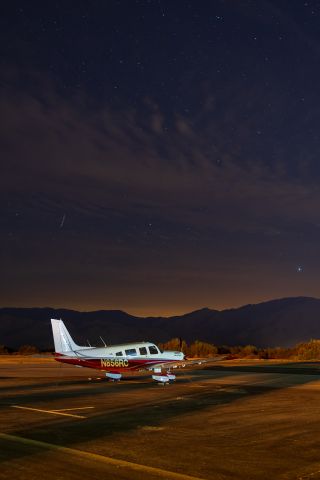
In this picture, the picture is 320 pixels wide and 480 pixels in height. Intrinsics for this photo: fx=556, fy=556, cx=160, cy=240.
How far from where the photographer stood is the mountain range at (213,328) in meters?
146

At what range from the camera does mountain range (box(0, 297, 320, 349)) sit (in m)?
146

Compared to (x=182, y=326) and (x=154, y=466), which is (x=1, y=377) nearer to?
(x=154, y=466)

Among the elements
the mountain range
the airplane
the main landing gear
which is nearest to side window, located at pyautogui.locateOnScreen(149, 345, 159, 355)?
the airplane

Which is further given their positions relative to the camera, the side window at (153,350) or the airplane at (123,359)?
the side window at (153,350)

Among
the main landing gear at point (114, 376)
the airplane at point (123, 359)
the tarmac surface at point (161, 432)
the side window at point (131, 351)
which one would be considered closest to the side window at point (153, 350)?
the airplane at point (123, 359)

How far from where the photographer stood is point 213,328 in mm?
170500

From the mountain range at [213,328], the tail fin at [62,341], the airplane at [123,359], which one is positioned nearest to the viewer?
the airplane at [123,359]

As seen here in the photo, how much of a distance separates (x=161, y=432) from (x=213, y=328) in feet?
Result: 525

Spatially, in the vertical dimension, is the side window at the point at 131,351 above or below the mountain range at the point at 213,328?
below

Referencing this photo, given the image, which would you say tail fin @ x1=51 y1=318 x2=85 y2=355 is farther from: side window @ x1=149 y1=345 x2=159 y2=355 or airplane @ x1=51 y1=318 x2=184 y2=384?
side window @ x1=149 y1=345 x2=159 y2=355

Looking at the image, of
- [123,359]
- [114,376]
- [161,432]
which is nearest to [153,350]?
[123,359]

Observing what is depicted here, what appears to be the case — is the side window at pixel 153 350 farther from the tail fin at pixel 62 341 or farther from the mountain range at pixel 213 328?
the mountain range at pixel 213 328

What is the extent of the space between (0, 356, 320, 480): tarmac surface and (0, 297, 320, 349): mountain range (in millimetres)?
113920

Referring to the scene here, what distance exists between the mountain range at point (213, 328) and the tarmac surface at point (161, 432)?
114 metres
